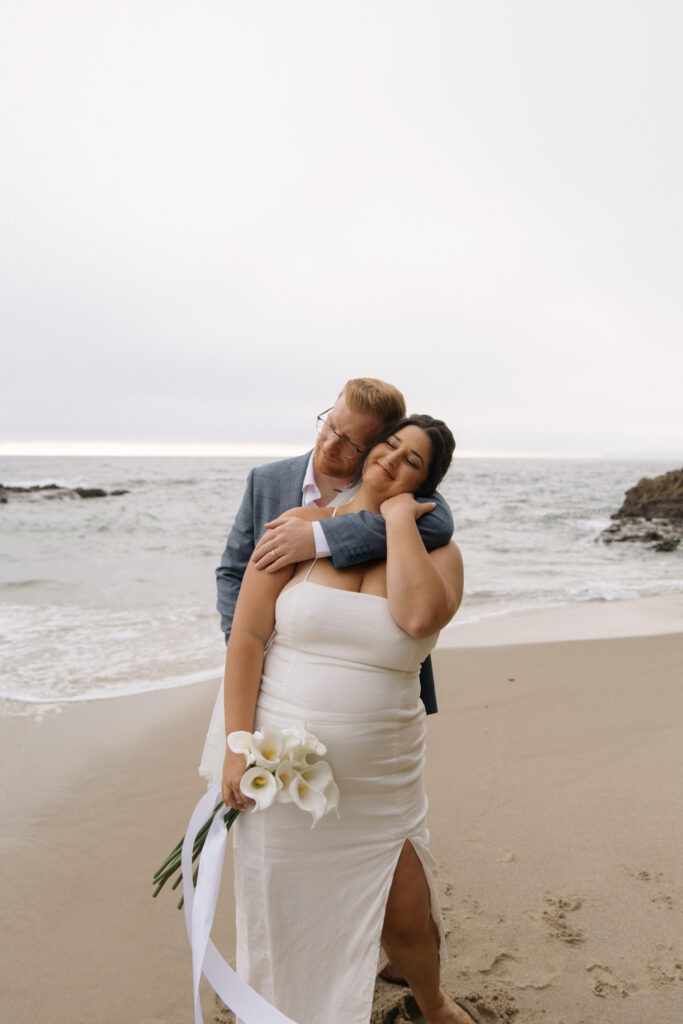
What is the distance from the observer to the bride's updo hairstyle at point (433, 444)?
7.40 feet

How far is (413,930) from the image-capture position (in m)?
2.25

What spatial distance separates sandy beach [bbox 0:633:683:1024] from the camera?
275cm

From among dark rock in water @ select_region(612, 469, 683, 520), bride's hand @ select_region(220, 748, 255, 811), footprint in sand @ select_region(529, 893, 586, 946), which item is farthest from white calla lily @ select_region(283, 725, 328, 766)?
dark rock in water @ select_region(612, 469, 683, 520)

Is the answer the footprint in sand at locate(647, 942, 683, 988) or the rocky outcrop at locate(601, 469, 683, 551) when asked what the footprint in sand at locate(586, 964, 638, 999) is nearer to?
the footprint in sand at locate(647, 942, 683, 988)

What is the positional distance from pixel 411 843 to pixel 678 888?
1.83 meters

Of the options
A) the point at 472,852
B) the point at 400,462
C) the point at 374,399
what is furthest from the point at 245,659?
the point at 472,852

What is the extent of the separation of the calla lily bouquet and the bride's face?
0.82 meters

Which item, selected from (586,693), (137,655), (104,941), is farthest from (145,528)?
(104,941)

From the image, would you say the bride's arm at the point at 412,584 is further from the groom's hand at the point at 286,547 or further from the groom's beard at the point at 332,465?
the groom's beard at the point at 332,465

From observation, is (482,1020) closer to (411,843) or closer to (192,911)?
(411,843)

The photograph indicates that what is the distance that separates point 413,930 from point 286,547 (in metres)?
1.31

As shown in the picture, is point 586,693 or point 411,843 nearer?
point 411,843

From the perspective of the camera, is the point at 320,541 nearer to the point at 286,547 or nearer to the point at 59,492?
the point at 286,547

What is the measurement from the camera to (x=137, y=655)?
7133 mm
